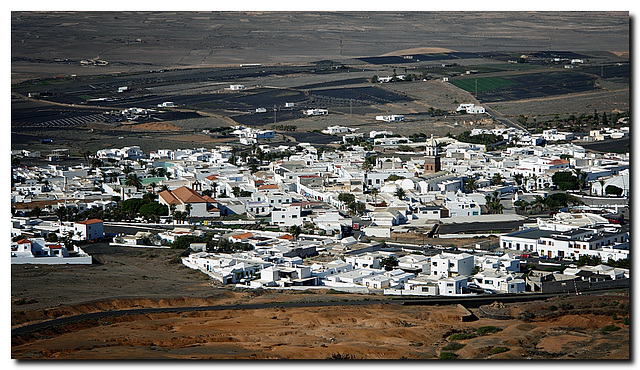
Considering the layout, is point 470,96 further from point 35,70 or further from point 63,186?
point 63,186

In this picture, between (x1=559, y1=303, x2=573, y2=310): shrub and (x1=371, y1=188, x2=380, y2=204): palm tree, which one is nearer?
(x1=559, y1=303, x2=573, y2=310): shrub

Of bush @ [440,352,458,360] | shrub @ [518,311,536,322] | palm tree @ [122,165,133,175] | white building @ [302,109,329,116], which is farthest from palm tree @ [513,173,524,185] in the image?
white building @ [302,109,329,116]

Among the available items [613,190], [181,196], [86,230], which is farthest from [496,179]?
[86,230]

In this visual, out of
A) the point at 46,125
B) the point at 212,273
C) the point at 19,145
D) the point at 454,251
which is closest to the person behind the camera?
the point at 212,273

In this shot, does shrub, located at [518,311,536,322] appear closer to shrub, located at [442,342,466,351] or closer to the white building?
shrub, located at [442,342,466,351]

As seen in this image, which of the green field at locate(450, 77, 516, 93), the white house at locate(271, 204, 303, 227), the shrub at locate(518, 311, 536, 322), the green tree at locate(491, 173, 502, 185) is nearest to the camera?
the shrub at locate(518, 311, 536, 322)

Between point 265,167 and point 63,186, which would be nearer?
point 63,186

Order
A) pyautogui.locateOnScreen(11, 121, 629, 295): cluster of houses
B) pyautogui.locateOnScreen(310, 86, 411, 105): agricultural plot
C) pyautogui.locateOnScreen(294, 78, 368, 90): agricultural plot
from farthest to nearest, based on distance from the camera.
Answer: pyautogui.locateOnScreen(294, 78, 368, 90): agricultural plot, pyautogui.locateOnScreen(310, 86, 411, 105): agricultural plot, pyautogui.locateOnScreen(11, 121, 629, 295): cluster of houses

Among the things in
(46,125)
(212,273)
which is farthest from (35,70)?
(212,273)

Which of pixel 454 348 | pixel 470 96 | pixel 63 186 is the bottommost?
pixel 454 348

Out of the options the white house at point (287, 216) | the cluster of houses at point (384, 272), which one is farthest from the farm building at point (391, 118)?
the cluster of houses at point (384, 272)
